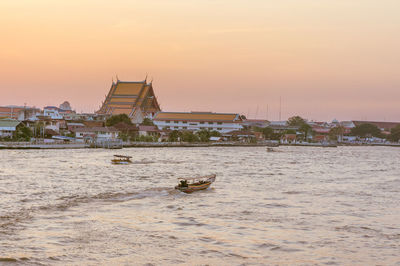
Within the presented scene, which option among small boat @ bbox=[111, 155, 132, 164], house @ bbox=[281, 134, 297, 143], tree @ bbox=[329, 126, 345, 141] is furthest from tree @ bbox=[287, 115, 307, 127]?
small boat @ bbox=[111, 155, 132, 164]

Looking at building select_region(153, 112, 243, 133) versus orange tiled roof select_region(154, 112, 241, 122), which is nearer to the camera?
building select_region(153, 112, 243, 133)

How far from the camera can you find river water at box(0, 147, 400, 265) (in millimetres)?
12547

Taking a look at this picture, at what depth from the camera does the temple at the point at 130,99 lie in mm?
99375

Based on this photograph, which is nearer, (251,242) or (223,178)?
(251,242)

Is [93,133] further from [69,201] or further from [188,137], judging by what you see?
[69,201]

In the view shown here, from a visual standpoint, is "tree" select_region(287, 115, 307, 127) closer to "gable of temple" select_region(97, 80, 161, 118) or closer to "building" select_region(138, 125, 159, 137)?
"gable of temple" select_region(97, 80, 161, 118)

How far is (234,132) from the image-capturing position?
91.1 metres

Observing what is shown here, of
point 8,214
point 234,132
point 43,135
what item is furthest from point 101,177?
point 234,132

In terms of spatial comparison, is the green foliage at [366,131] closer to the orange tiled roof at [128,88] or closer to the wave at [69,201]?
the orange tiled roof at [128,88]

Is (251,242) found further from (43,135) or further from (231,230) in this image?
(43,135)

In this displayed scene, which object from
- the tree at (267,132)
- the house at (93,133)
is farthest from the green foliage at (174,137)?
the tree at (267,132)

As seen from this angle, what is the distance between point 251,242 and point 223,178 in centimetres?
1617

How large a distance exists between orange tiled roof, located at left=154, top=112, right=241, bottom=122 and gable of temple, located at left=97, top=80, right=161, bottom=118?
3789 mm

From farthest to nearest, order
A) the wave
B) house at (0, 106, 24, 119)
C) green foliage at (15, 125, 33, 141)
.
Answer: house at (0, 106, 24, 119)
green foliage at (15, 125, 33, 141)
the wave
